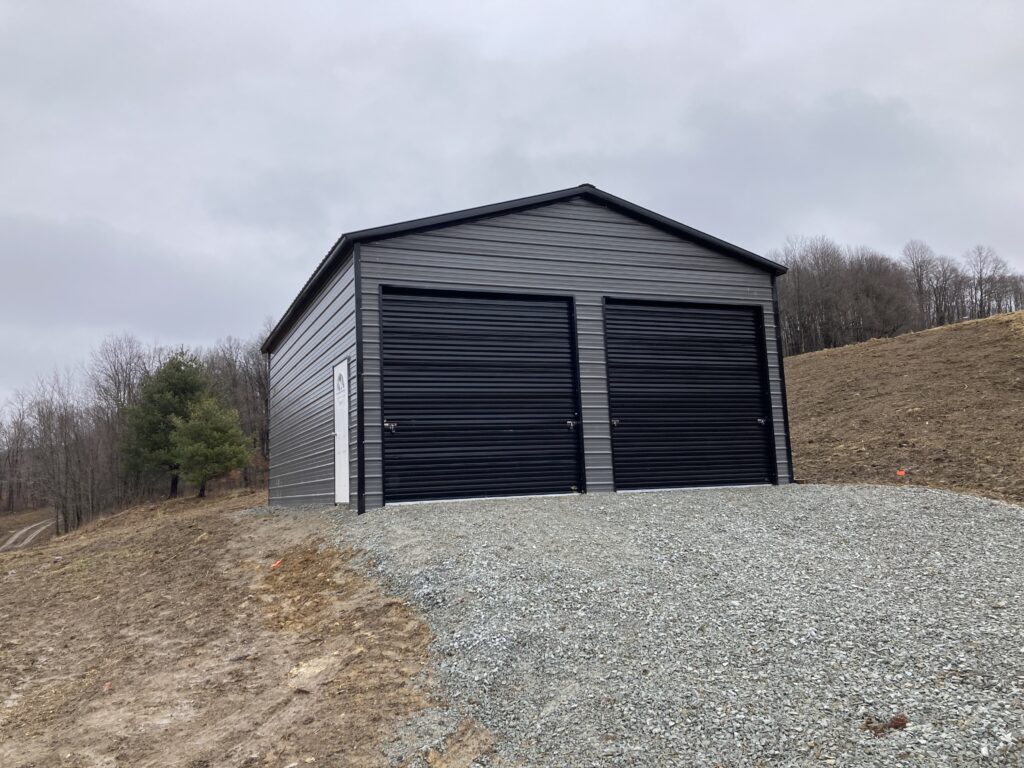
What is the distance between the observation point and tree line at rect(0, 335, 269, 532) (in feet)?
80.0

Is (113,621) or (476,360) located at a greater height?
(476,360)

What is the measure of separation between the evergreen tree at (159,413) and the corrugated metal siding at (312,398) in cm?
1444

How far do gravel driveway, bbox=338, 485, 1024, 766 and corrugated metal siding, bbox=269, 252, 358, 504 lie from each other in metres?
2.70

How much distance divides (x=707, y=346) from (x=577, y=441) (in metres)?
2.64

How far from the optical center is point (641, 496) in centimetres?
848

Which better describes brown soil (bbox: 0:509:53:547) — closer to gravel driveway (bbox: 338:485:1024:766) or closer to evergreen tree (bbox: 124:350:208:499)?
evergreen tree (bbox: 124:350:208:499)

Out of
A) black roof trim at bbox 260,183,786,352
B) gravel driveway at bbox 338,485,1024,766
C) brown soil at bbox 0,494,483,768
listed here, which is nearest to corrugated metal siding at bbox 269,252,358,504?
black roof trim at bbox 260,183,786,352

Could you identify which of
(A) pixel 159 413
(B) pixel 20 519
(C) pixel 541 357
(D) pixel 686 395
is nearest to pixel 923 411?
(D) pixel 686 395

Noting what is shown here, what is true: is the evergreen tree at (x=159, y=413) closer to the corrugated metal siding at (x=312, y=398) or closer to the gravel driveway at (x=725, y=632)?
the corrugated metal siding at (x=312, y=398)

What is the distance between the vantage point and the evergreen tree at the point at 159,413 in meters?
26.3

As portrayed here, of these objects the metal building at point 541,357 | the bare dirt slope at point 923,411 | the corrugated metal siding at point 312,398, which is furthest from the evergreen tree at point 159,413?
the bare dirt slope at point 923,411

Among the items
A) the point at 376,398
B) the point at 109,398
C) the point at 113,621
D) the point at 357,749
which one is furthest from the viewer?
the point at 109,398

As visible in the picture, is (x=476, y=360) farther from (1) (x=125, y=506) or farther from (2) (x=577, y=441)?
(1) (x=125, y=506)

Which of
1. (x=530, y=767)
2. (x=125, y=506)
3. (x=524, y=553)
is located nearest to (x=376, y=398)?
(x=524, y=553)
